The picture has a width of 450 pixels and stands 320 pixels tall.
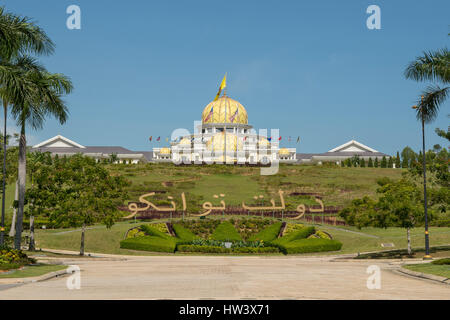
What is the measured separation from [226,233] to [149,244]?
337 inches

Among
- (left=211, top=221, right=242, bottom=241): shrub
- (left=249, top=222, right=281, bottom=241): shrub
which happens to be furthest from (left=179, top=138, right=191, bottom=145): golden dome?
(left=249, top=222, right=281, bottom=241): shrub

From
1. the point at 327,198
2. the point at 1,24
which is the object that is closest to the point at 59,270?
the point at 1,24

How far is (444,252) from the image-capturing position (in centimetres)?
3372

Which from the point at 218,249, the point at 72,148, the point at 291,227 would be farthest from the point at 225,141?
the point at 218,249

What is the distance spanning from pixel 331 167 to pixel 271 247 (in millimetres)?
52947

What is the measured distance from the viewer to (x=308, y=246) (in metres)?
40.7

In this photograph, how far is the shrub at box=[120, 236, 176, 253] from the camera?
133 feet

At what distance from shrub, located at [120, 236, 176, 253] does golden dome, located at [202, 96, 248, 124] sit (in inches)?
2903

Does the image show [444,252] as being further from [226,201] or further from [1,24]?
[226,201]

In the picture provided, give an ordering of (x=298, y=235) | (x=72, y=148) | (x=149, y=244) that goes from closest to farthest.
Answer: (x=149, y=244) < (x=298, y=235) < (x=72, y=148)

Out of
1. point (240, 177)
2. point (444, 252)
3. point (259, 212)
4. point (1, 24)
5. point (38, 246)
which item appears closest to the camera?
point (1, 24)

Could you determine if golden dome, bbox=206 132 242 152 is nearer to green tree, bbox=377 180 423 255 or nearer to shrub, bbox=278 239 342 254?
shrub, bbox=278 239 342 254

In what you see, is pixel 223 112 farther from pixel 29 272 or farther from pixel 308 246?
pixel 29 272

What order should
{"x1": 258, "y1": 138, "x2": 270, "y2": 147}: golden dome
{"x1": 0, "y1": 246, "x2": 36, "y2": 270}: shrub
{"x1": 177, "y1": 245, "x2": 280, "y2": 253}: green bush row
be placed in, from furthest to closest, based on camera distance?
1. {"x1": 258, "y1": 138, "x2": 270, "y2": 147}: golden dome
2. {"x1": 177, "y1": 245, "x2": 280, "y2": 253}: green bush row
3. {"x1": 0, "y1": 246, "x2": 36, "y2": 270}: shrub
